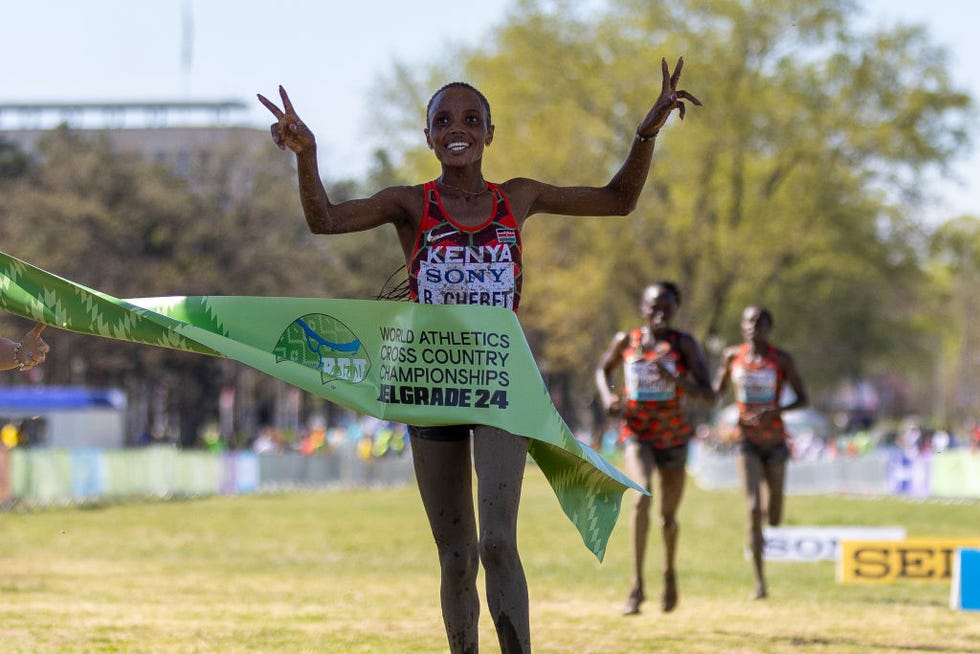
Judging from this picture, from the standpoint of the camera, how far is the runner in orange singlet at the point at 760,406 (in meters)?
13.9

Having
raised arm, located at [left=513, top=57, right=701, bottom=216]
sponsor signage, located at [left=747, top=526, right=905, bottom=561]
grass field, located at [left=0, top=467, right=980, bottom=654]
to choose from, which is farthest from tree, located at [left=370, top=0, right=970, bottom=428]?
raised arm, located at [left=513, top=57, right=701, bottom=216]

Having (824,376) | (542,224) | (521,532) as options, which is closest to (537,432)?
(521,532)

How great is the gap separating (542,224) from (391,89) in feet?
35.2

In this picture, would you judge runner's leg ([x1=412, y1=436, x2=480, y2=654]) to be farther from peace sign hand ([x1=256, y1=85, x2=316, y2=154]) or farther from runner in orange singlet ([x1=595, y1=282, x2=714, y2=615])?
runner in orange singlet ([x1=595, y1=282, x2=714, y2=615])

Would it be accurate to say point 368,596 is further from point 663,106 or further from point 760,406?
point 663,106

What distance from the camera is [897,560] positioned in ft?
46.2

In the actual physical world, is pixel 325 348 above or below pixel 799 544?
above

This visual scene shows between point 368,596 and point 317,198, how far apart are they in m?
7.07

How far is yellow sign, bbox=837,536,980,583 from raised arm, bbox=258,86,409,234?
28.4 feet

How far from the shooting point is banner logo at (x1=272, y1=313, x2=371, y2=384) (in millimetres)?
6523

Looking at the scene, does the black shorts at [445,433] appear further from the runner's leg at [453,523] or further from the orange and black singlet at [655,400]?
the orange and black singlet at [655,400]

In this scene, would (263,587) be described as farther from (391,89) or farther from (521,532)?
(391,89)

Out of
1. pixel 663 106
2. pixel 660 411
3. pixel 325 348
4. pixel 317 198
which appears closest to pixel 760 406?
pixel 660 411

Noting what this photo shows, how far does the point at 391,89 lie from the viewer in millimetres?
54938
